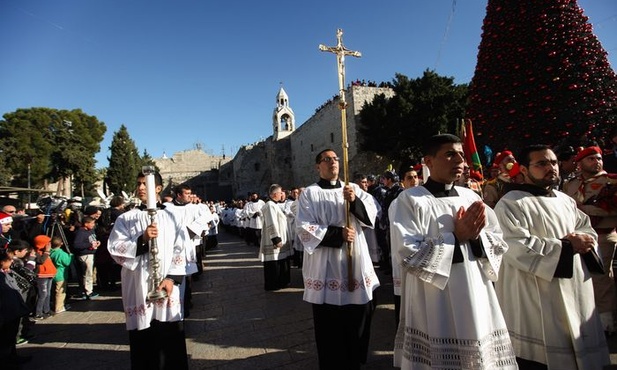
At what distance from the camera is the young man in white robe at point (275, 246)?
6.88 m

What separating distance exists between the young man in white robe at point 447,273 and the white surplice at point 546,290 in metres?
0.44

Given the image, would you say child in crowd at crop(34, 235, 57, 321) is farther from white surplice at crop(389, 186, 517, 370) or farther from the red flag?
the red flag

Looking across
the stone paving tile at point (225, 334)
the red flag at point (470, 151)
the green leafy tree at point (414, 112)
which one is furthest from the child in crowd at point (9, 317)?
the green leafy tree at point (414, 112)

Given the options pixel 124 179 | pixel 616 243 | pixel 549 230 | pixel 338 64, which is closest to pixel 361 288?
pixel 549 230

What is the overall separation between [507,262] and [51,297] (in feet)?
25.6

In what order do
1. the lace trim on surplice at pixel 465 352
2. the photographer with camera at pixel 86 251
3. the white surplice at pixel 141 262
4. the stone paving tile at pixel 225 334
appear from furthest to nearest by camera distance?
the photographer with camera at pixel 86 251
the stone paving tile at pixel 225 334
the white surplice at pixel 141 262
the lace trim on surplice at pixel 465 352

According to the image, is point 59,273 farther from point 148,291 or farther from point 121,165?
point 121,165

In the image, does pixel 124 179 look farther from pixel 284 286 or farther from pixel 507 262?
pixel 507 262

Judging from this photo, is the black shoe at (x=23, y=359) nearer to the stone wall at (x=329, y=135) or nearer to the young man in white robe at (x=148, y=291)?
the young man in white robe at (x=148, y=291)

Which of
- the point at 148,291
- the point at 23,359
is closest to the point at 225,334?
the point at 148,291

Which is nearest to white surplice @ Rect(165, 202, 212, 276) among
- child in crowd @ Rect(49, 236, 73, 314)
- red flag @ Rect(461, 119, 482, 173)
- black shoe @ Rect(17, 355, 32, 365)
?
black shoe @ Rect(17, 355, 32, 365)

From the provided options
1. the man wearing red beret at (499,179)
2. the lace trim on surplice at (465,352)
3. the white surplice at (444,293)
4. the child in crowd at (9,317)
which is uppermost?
the man wearing red beret at (499,179)

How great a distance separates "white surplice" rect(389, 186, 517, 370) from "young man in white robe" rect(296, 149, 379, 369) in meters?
0.93

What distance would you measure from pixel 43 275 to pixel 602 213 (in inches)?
317
